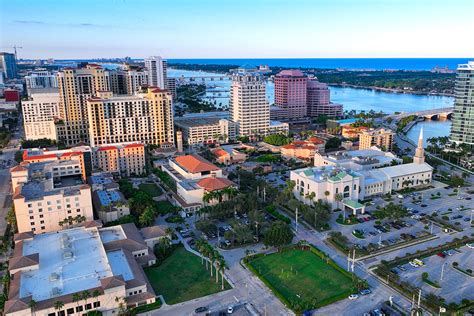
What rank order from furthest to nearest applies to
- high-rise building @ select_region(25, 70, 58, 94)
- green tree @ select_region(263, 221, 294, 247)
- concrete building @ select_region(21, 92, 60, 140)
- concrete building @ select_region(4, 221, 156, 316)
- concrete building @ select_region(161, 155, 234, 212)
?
high-rise building @ select_region(25, 70, 58, 94)
concrete building @ select_region(21, 92, 60, 140)
concrete building @ select_region(161, 155, 234, 212)
green tree @ select_region(263, 221, 294, 247)
concrete building @ select_region(4, 221, 156, 316)

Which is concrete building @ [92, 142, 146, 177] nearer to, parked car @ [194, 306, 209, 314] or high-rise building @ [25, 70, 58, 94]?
parked car @ [194, 306, 209, 314]

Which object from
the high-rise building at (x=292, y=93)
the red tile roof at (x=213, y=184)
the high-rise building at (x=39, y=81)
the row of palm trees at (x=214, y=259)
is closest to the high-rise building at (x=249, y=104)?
the high-rise building at (x=292, y=93)

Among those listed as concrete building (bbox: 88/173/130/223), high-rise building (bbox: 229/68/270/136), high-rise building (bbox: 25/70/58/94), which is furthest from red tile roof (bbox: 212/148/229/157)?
high-rise building (bbox: 25/70/58/94)

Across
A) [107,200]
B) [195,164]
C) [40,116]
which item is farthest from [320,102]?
[107,200]

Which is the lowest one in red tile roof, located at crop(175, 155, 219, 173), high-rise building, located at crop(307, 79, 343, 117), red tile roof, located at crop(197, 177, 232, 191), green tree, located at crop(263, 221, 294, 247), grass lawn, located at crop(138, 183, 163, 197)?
grass lawn, located at crop(138, 183, 163, 197)

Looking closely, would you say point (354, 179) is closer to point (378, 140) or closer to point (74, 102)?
point (378, 140)

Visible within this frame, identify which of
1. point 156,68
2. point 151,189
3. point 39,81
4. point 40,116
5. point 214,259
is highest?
point 156,68

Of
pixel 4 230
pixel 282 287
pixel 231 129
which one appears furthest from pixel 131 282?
pixel 231 129
